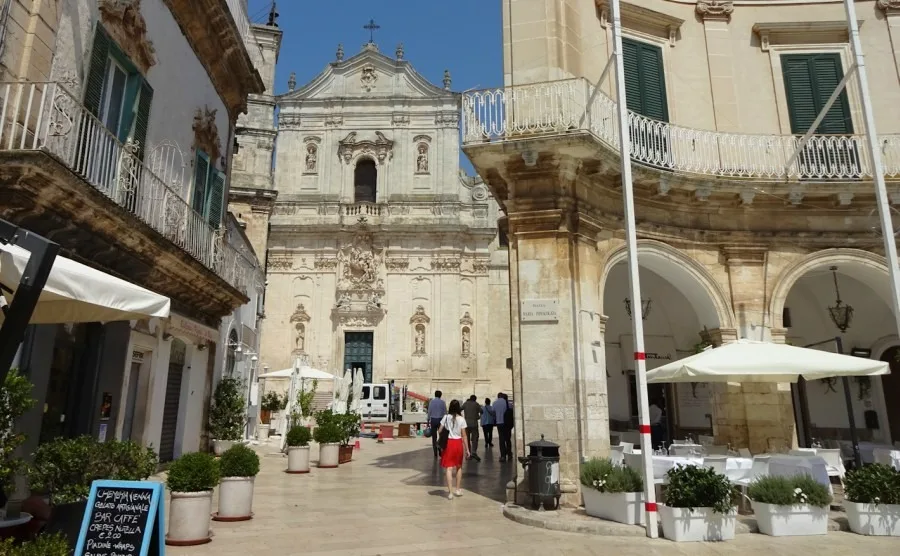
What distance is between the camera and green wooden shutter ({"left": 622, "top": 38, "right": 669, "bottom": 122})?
464 inches

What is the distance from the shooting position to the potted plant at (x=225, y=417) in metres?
14.6

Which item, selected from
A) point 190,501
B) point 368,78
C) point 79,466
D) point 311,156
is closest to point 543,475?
point 190,501

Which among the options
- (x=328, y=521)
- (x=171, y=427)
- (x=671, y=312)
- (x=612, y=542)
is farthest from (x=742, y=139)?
(x=171, y=427)

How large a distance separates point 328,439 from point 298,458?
4.41 feet

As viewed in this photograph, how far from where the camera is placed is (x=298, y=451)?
41.9 ft

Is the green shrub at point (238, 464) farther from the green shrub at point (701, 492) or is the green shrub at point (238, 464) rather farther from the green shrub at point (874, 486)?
the green shrub at point (874, 486)

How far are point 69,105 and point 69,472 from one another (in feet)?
14.9

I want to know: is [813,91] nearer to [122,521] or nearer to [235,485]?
[235,485]

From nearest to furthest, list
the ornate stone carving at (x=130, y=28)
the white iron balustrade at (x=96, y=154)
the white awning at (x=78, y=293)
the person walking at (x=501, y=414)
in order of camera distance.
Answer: the white awning at (x=78, y=293)
the white iron balustrade at (x=96, y=154)
the ornate stone carving at (x=130, y=28)
the person walking at (x=501, y=414)

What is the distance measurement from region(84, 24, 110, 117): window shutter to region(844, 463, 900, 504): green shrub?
1145 centimetres

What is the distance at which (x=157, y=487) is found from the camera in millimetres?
4773

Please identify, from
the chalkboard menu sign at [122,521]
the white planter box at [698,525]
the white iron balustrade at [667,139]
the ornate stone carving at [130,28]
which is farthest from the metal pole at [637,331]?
the ornate stone carving at [130,28]

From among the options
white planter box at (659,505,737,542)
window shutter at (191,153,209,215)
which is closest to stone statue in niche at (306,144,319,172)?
window shutter at (191,153,209,215)

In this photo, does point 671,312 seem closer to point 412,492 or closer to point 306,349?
point 412,492
